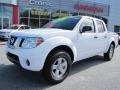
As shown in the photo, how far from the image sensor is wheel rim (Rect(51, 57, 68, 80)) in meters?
5.55

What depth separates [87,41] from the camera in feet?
22.1

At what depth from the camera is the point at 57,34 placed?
18.4 ft

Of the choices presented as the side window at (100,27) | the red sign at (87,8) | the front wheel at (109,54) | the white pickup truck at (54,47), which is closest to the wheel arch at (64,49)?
the white pickup truck at (54,47)

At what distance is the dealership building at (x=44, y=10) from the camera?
26.2 meters

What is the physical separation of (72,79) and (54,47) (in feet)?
3.80

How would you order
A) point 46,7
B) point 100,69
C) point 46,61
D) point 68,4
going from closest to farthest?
point 46,61 < point 100,69 < point 46,7 < point 68,4

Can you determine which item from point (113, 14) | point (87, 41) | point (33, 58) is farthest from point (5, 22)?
point (33, 58)

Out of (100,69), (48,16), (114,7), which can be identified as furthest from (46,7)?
(100,69)

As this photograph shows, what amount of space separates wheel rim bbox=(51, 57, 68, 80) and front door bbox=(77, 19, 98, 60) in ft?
2.64

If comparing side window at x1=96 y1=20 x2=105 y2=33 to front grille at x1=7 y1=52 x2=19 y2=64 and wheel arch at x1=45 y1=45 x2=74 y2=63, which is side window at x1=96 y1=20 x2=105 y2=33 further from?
front grille at x1=7 y1=52 x2=19 y2=64

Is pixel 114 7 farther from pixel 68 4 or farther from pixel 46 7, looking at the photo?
pixel 46 7

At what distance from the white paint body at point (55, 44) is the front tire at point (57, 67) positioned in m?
0.20

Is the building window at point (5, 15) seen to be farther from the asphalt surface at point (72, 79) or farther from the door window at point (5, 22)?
the asphalt surface at point (72, 79)

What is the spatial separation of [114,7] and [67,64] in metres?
35.6
